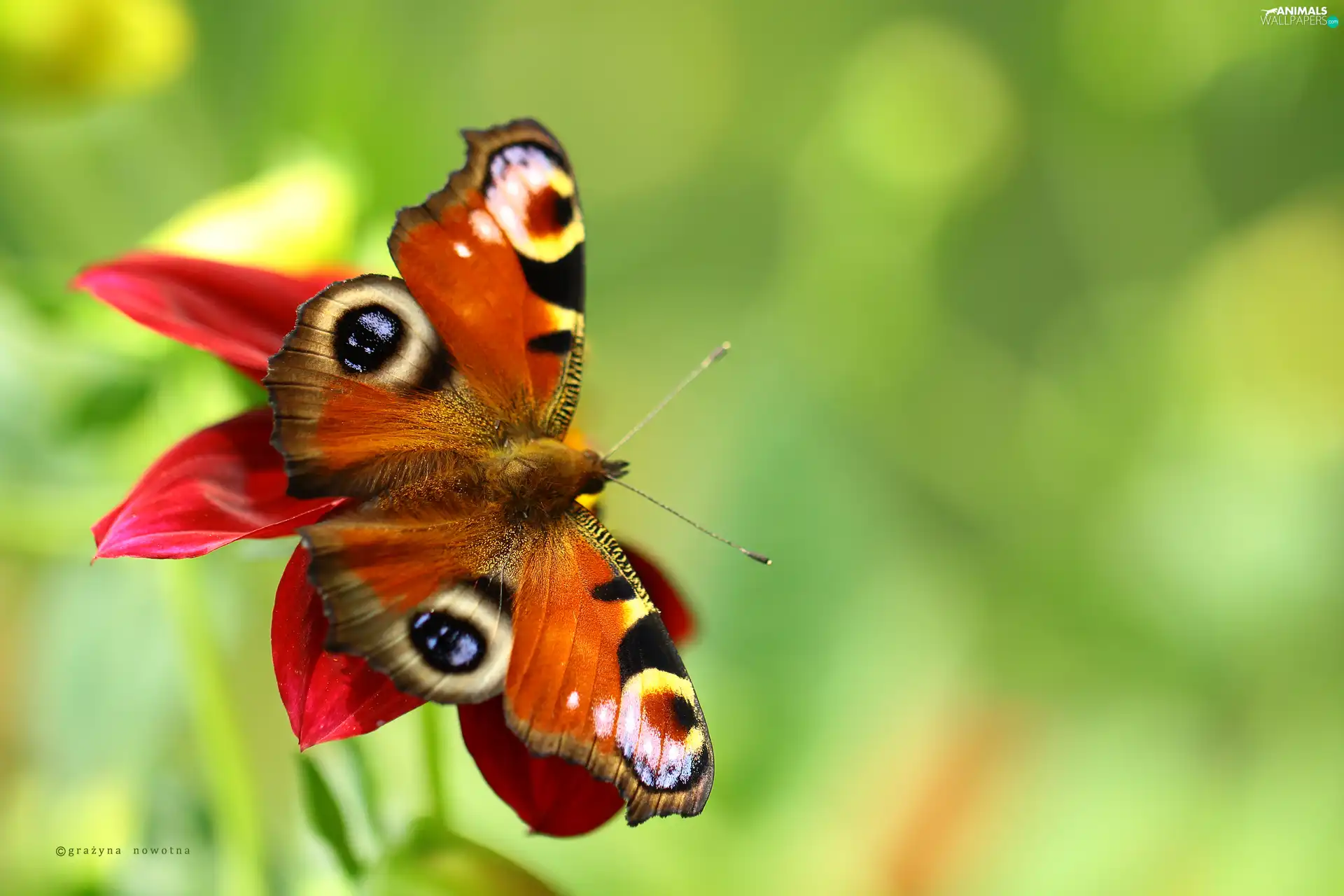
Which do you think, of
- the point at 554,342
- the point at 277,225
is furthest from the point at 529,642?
the point at 277,225

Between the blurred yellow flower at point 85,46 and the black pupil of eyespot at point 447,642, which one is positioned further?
the blurred yellow flower at point 85,46

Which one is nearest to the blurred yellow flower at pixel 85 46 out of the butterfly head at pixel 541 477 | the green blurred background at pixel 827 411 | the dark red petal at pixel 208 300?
the green blurred background at pixel 827 411

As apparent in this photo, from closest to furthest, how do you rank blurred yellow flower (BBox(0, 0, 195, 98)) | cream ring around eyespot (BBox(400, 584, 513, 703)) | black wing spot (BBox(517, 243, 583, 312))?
cream ring around eyespot (BBox(400, 584, 513, 703)) → black wing spot (BBox(517, 243, 583, 312)) → blurred yellow flower (BBox(0, 0, 195, 98))

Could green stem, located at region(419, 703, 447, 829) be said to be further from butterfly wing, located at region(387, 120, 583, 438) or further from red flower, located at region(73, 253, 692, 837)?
butterfly wing, located at region(387, 120, 583, 438)

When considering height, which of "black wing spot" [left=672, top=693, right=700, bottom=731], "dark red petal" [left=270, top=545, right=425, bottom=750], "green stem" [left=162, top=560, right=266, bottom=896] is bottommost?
"green stem" [left=162, top=560, right=266, bottom=896]

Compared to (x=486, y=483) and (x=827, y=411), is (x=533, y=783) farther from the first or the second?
(x=827, y=411)

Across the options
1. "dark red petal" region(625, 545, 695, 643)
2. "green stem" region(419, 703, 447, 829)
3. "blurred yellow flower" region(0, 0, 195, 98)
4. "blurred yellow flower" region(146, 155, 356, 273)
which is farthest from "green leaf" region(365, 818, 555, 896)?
"blurred yellow flower" region(0, 0, 195, 98)

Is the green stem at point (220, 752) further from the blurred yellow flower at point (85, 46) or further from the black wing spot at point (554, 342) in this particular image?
the blurred yellow flower at point (85, 46)
